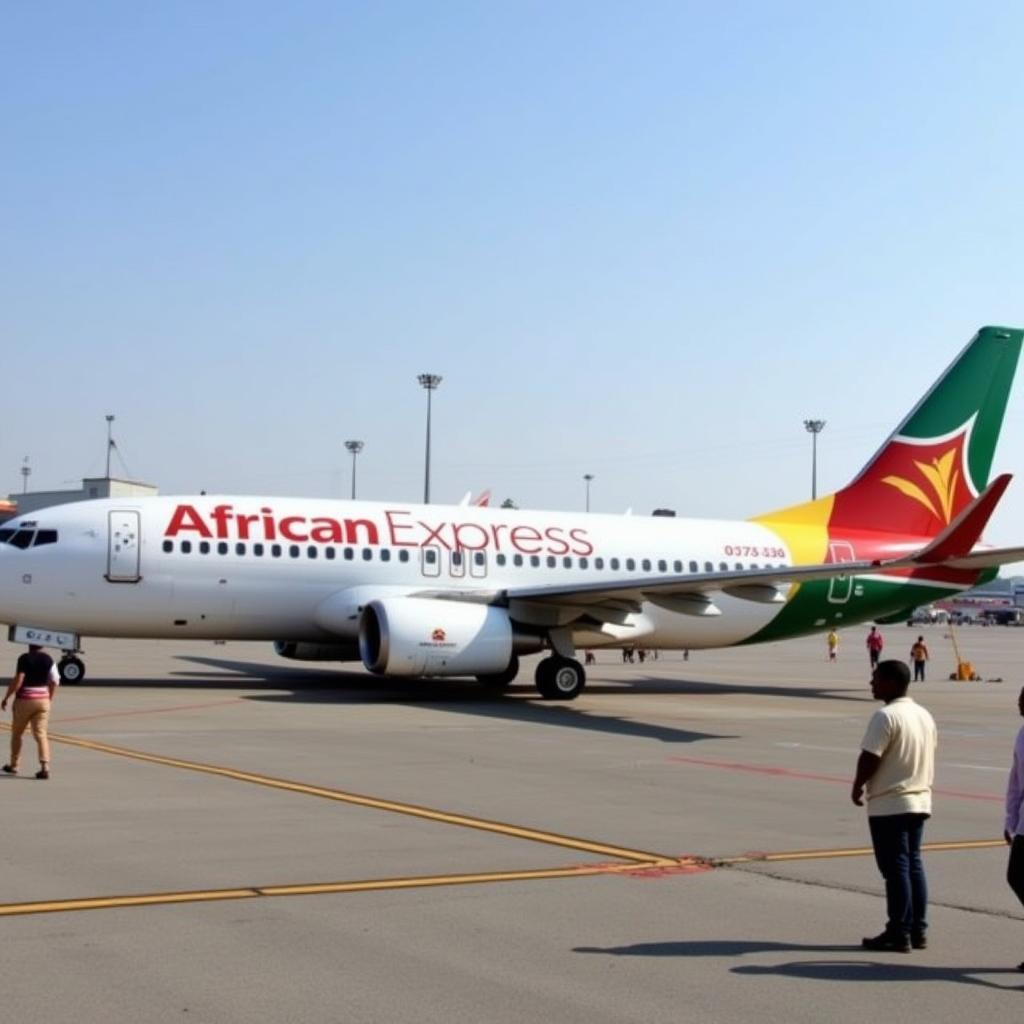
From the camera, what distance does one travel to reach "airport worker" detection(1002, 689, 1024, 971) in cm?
807

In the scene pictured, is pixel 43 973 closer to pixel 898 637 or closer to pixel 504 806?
pixel 504 806

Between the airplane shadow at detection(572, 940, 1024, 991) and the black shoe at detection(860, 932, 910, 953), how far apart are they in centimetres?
7

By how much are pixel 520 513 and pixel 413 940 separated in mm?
23620

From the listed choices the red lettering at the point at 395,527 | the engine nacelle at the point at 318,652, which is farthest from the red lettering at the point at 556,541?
the engine nacelle at the point at 318,652

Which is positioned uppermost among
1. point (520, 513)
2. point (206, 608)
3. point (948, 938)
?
point (520, 513)

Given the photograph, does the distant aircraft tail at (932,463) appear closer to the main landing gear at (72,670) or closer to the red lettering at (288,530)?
the red lettering at (288,530)

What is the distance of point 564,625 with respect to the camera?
29297mm

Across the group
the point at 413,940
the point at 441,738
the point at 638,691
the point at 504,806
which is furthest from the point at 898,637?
the point at 413,940

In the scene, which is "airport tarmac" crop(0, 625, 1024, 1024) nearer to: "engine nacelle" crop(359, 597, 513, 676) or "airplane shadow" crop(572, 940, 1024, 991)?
"airplane shadow" crop(572, 940, 1024, 991)

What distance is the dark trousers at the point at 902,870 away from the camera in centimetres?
836

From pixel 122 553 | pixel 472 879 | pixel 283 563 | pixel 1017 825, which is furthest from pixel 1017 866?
pixel 122 553

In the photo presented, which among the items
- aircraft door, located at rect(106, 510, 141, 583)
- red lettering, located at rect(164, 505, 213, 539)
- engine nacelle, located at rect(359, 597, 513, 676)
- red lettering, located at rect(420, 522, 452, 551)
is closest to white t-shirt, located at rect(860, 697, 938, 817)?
engine nacelle, located at rect(359, 597, 513, 676)

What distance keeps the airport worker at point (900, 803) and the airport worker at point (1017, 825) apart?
1.73 ft

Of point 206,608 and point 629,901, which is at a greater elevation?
point 206,608
